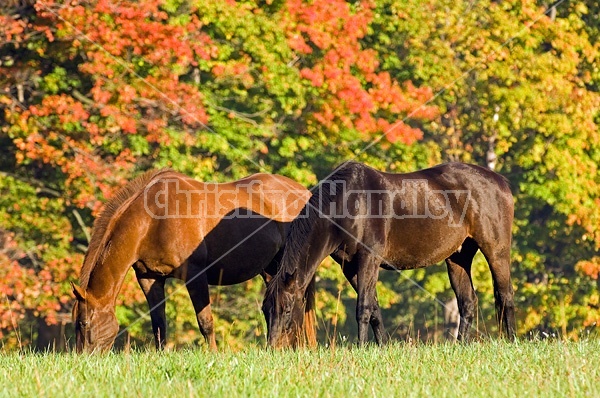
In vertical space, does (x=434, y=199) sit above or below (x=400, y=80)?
below

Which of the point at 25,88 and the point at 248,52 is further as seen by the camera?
the point at 248,52

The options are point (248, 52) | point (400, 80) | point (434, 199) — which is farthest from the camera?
point (400, 80)

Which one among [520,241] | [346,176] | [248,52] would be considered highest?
[248,52]

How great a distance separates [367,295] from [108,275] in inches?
101

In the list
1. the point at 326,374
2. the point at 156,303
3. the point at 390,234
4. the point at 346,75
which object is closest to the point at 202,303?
the point at 156,303

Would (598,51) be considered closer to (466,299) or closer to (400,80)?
(400,80)

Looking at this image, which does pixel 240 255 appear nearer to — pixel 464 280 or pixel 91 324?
pixel 91 324

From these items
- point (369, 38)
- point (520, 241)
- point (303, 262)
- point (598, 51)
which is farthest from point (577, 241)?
point (303, 262)

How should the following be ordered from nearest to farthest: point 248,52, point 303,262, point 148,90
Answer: point 303,262, point 148,90, point 248,52

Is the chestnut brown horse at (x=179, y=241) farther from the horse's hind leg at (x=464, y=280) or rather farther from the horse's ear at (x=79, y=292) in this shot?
the horse's hind leg at (x=464, y=280)

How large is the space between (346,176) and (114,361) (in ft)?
12.1

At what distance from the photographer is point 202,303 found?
35.9 ft

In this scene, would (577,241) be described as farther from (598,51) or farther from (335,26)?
(335,26)

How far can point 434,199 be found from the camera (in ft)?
37.3
